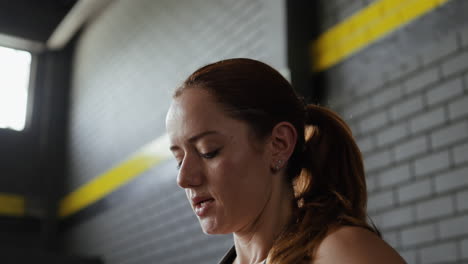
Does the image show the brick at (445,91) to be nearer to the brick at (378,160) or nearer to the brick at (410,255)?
the brick at (378,160)

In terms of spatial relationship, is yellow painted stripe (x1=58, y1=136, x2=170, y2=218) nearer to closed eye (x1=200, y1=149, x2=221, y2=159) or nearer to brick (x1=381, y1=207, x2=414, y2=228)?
brick (x1=381, y1=207, x2=414, y2=228)

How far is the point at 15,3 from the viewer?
798cm

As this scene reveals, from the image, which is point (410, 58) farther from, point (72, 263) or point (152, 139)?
point (72, 263)

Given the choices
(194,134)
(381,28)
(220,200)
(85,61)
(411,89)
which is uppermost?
(85,61)

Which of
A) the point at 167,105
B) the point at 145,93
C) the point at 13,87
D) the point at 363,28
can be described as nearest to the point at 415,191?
the point at 363,28

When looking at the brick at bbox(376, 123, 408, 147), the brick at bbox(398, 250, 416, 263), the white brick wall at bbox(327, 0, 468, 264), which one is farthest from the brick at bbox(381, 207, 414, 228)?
the brick at bbox(376, 123, 408, 147)

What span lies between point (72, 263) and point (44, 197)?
161 centimetres

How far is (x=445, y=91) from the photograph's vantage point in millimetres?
3113

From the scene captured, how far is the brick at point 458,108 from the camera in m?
3.00

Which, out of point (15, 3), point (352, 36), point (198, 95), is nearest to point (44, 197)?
point (15, 3)

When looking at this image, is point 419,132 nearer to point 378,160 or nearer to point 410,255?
point 378,160

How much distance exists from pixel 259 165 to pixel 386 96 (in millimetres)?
2282

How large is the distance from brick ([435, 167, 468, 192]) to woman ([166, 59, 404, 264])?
66.6 inches

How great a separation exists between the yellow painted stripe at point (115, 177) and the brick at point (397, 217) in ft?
8.36
